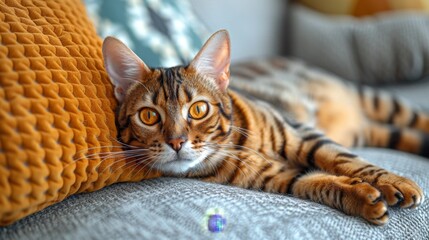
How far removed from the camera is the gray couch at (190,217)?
835mm

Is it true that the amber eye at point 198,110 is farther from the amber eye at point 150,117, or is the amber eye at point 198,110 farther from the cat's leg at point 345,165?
the cat's leg at point 345,165

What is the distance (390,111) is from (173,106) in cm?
114

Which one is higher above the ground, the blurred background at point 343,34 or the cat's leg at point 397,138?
the blurred background at point 343,34

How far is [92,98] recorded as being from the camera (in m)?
1.02

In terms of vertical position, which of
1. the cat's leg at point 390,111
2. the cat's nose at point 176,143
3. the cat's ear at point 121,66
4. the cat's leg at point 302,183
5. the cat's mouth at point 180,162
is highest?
the cat's ear at point 121,66

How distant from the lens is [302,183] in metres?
1.12

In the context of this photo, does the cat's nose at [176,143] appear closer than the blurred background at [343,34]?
Yes

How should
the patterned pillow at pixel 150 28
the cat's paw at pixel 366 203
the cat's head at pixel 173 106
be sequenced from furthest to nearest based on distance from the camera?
the patterned pillow at pixel 150 28 → the cat's head at pixel 173 106 → the cat's paw at pixel 366 203

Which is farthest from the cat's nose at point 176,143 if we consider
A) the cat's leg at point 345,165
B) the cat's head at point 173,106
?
the cat's leg at point 345,165

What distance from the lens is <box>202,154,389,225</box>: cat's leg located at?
0.96 meters

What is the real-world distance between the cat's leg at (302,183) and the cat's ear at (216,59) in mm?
193

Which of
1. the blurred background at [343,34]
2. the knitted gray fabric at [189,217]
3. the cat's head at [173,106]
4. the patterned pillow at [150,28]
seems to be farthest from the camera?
the blurred background at [343,34]

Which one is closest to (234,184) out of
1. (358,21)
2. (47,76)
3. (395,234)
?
(395,234)

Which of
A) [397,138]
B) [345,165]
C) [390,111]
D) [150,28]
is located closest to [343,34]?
[390,111]
